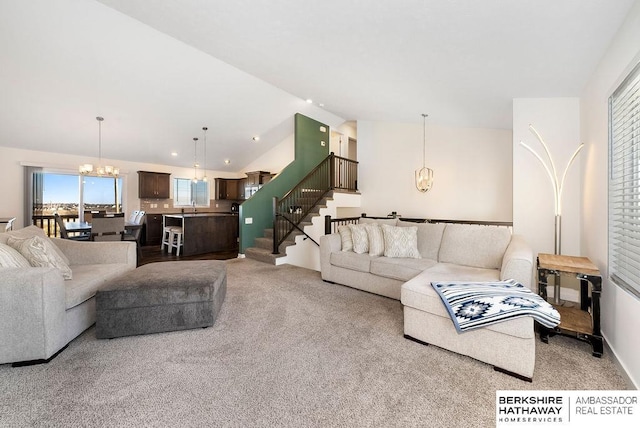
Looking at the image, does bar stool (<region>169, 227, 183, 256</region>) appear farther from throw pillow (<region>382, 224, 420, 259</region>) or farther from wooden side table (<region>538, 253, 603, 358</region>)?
wooden side table (<region>538, 253, 603, 358</region>)

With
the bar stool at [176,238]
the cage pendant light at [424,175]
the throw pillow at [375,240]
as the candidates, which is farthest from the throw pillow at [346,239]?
the bar stool at [176,238]

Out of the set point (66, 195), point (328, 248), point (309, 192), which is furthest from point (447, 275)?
point (66, 195)

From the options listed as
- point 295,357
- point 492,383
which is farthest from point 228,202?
point 492,383

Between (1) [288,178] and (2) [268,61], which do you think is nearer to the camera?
(2) [268,61]

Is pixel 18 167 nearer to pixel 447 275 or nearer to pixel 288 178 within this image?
pixel 288 178

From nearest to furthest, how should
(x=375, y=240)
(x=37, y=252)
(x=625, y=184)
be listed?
(x=625, y=184), (x=37, y=252), (x=375, y=240)

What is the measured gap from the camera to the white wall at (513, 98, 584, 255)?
3.12m

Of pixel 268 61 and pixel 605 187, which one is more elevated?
pixel 268 61

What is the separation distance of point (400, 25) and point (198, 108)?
187 inches

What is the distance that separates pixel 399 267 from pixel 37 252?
3.55m

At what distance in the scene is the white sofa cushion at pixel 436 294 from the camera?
1.78 m

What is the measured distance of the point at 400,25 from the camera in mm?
2330

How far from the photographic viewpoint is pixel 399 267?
3.19 meters
